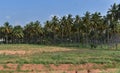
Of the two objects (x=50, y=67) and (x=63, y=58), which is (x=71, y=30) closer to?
(x=63, y=58)

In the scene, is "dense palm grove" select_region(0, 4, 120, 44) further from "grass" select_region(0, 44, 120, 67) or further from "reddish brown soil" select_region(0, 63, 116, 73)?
"reddish brown soil" select_region(0, 63, 116, 73)

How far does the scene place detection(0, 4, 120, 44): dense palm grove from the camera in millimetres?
109750

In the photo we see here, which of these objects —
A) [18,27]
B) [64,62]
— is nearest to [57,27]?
[18,27]

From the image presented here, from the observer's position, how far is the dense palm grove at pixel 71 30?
10975cm

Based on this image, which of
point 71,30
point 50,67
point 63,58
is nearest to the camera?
point 50,67

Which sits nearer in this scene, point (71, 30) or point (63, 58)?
point (63, 58)

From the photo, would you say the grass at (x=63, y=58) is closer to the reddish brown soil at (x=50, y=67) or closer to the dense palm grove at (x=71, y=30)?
the reddish brown soil at (x=50, y=67)

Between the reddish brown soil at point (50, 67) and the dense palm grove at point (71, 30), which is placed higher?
the dense palm grove at point (71, 30)

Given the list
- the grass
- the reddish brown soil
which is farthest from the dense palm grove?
the reddish brown soil

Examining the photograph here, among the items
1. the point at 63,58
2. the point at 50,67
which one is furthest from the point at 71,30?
the point at 50,67

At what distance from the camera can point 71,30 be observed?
129 meters

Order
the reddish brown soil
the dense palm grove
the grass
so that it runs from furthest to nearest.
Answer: the dense palm grove, the grass, the reddish brown soil

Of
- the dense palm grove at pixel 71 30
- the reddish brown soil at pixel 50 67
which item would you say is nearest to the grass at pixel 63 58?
the reddish brown soil at pixel 50 67

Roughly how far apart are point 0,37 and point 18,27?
7.94m
